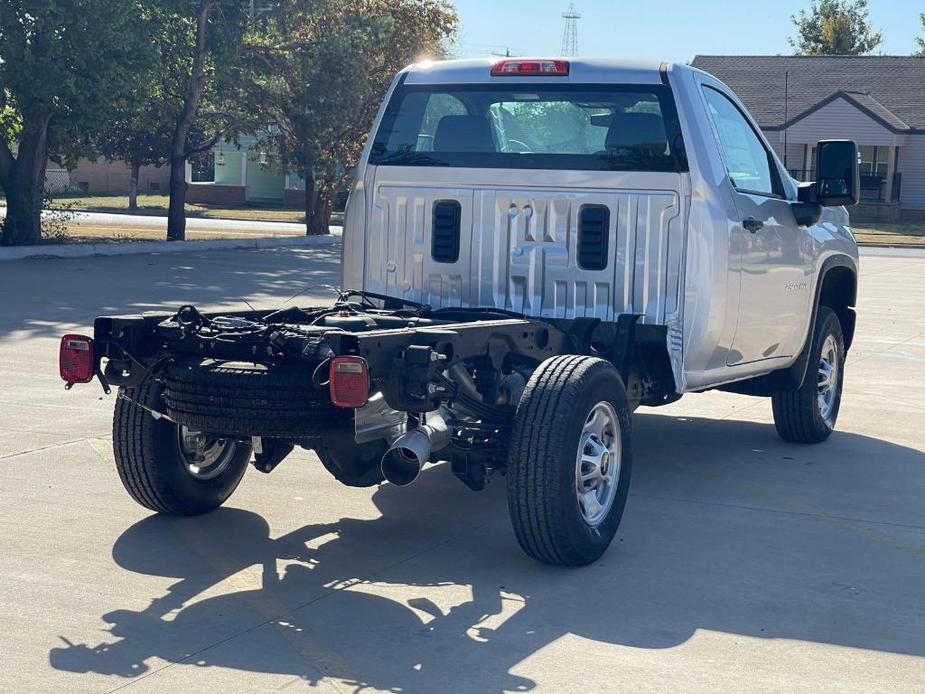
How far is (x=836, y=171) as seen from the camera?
7953 millimetres

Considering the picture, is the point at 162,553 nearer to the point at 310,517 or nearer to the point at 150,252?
the point at 310,517

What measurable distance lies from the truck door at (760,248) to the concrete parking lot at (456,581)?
82cm

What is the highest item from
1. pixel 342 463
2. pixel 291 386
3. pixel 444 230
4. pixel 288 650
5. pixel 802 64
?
pixel 802 64

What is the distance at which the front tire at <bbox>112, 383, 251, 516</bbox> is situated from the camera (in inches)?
244

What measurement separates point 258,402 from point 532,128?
273 cm

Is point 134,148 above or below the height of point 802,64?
below

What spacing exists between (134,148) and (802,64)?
2974 centimetres

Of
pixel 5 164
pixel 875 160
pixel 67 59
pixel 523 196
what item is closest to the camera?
pixel 523 196

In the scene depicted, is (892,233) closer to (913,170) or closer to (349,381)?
(913,170)

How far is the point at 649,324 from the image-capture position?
7062mm

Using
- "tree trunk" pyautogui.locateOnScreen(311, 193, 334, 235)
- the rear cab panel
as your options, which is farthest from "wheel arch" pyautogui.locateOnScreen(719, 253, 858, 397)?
"tree trunk" pyautogui.locateOnScreen(311, 193, 334, 235)

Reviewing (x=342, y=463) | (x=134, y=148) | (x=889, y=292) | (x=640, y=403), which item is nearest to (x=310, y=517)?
(x=342, y=463)

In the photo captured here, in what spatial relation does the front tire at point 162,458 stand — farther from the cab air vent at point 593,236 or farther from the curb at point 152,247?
the curb at point 152,247

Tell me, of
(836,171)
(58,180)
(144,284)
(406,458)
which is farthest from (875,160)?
(406,458)
